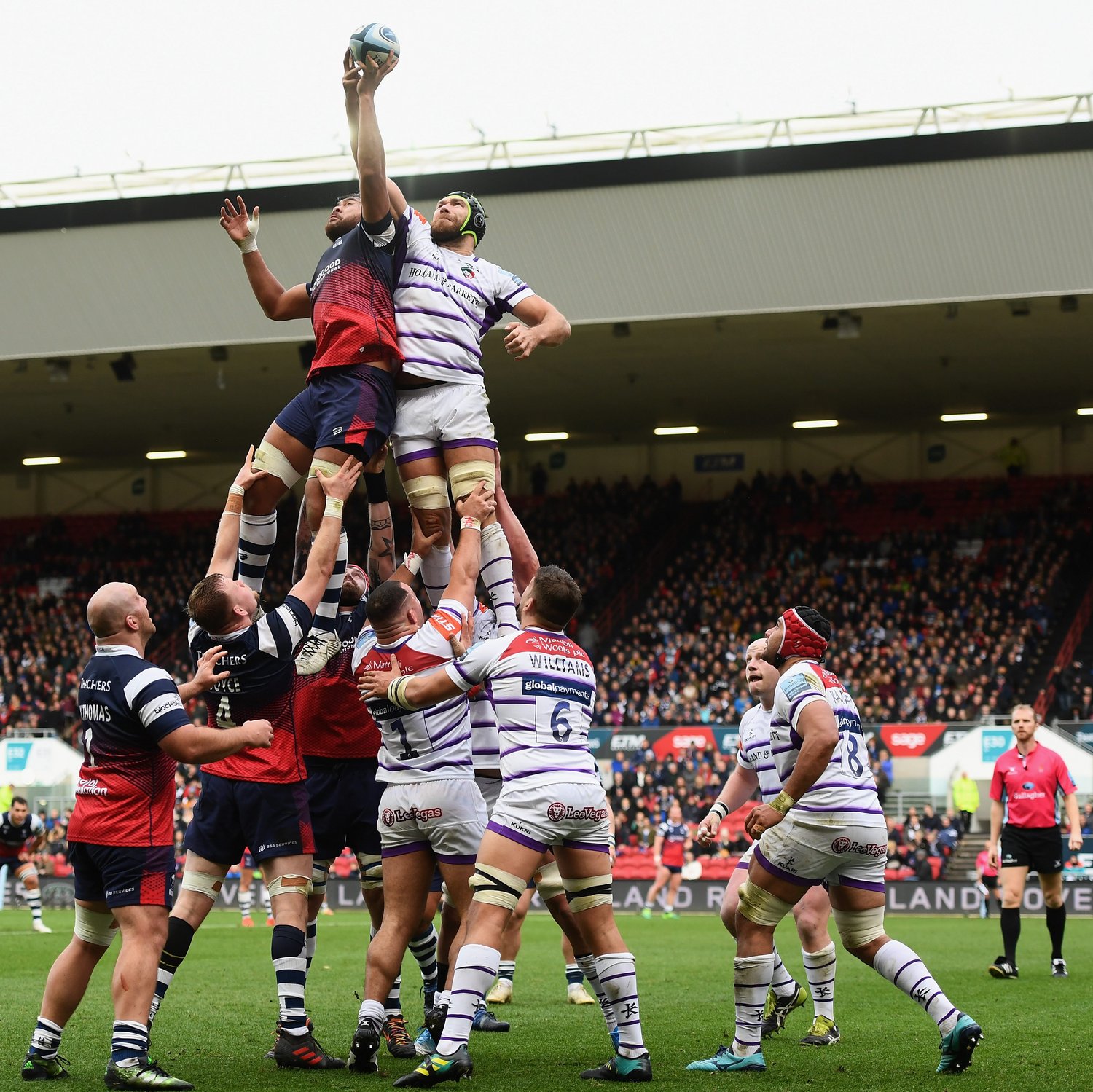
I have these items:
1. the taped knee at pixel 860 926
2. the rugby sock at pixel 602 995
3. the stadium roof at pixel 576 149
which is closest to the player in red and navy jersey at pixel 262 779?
the rugby sock at pixel 602 995

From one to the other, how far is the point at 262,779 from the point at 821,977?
3624 mm

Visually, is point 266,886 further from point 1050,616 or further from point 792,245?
point 1050,616

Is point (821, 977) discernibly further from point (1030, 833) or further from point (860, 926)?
point (1030, 833)

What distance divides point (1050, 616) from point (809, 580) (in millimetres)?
5286

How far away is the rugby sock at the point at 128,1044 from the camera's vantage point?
6.77 meters

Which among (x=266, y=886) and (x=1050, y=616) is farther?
→ (x=1050, y=616)

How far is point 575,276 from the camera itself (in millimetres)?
24359

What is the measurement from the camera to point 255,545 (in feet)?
27.7

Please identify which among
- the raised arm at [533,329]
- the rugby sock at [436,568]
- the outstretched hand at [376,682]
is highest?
the raised arm at [533,329]

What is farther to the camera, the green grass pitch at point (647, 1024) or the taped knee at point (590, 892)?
the green grass pitch at point (647, 1024)

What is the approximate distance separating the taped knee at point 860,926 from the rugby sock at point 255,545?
12.2 ft

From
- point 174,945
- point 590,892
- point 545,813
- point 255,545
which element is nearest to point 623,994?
point 590,892

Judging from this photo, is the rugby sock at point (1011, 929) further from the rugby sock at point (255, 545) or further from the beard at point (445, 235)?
the beard at point (445, 235)

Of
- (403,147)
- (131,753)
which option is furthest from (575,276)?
(131,753)
